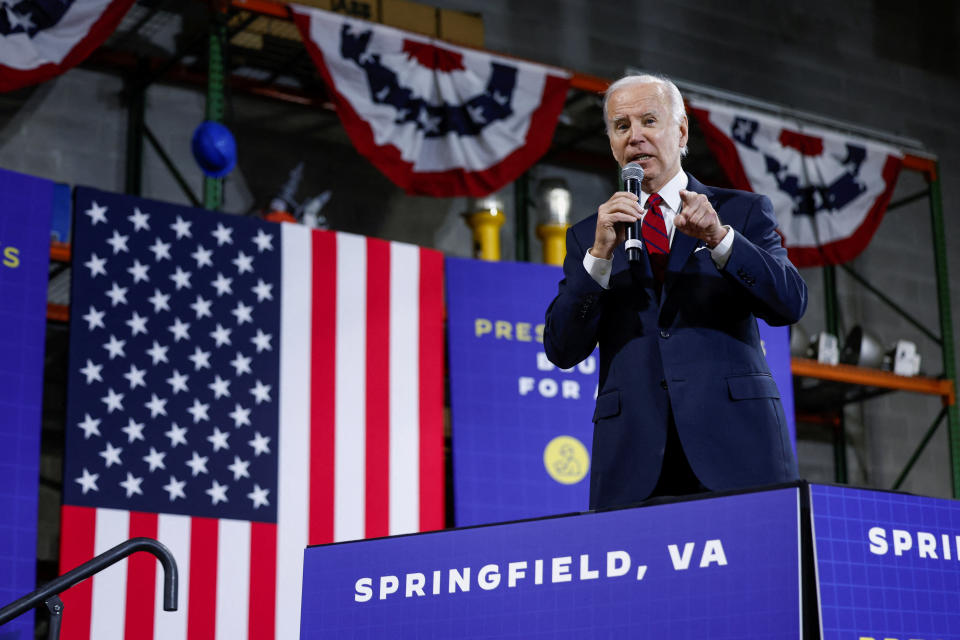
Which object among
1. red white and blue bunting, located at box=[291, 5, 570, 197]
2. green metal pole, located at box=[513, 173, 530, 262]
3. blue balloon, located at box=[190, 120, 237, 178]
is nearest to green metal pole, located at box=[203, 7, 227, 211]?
blue balloon, located at box=[190, 120, 237, 178]

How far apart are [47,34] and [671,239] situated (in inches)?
149

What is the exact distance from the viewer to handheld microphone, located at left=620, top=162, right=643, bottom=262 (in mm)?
2016

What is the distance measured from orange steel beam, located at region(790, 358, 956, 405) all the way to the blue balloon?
3182 mm

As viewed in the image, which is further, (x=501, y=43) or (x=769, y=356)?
(x=501, y=43)

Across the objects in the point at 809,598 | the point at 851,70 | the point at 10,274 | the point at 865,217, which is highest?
the point at 851,70

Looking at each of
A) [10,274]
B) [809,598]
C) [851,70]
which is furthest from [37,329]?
[851,70]

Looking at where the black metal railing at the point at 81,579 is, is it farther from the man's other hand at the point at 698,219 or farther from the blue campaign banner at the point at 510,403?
the blue campaign banner at the point at 510,403

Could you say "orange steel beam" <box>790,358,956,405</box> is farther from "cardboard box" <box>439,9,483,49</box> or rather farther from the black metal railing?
the black metal railing

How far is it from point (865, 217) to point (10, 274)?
4732 mm

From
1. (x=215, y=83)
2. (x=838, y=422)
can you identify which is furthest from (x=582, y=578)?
(x=838, y=422)

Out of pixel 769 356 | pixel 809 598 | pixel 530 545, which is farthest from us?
pixel 769 356

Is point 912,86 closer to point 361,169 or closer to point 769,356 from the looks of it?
point 769,356

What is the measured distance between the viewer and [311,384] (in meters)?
5.38

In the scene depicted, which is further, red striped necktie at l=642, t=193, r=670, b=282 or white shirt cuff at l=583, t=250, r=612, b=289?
red striped necktie at l=642, t=193, r=670, b=282
